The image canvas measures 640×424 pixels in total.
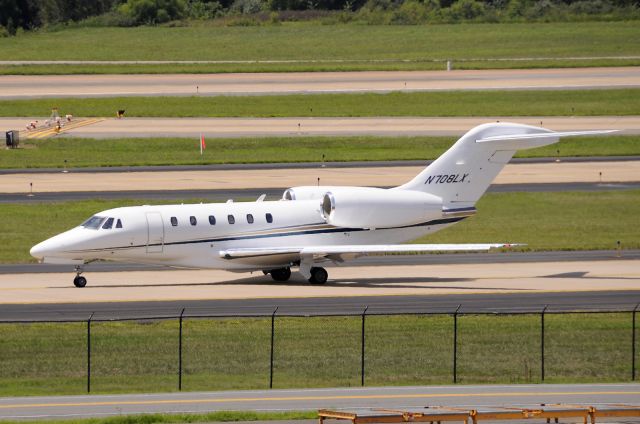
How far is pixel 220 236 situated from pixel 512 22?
9521 centimetres

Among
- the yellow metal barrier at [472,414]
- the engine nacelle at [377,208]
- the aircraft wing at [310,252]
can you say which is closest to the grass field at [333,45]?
the engine nacelle at [377,208]

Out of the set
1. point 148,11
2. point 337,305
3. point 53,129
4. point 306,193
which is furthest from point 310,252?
point 148,11

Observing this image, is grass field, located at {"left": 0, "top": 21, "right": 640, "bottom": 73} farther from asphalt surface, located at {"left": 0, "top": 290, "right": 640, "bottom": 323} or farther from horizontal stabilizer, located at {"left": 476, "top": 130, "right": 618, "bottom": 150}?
asphalt surface, located at {"left": 0, "top": 290, "right": 640, "bottom": 323}

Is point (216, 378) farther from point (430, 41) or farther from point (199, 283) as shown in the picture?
point (430, 41)

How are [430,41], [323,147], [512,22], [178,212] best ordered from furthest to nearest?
[512,22], [430,41], [323,147], [178,212]

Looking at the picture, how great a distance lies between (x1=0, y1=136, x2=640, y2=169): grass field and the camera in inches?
2891

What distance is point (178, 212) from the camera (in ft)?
143

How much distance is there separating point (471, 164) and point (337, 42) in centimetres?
8130

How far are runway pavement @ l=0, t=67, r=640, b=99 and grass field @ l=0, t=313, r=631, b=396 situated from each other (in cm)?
6154

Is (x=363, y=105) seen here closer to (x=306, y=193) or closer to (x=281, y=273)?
(x=306, y=193)

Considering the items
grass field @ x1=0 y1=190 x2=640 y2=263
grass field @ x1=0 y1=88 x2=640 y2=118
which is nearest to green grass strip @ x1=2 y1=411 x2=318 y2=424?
grass field @ x1=0 y1=190 x2=640 y2=263

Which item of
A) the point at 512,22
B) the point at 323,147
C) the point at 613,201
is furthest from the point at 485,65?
the point at 613,201

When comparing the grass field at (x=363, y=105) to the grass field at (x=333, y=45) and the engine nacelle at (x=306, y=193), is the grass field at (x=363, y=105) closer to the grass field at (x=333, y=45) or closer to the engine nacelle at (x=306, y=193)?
the grass field at (x=333, y=45)

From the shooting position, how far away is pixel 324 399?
94.2 ft
